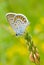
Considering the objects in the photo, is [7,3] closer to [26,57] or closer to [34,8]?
[34,8]

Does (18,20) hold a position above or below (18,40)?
above

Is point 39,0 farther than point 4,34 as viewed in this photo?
Yes

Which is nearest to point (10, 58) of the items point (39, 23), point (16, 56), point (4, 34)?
point (16, 56)

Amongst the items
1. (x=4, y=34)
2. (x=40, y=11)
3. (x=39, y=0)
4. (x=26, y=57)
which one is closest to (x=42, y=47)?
(x=26, y=57)

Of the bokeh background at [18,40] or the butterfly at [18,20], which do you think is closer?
the butterfly at [18,20]

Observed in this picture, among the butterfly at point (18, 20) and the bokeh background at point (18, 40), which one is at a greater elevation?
the butterfly at point (18, 20)

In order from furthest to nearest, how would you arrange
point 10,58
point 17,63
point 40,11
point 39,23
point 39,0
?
point 39,0
point 40,11
point 39,23
point 10,58
point 17,63

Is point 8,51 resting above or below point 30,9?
below

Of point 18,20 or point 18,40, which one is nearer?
point 18,20

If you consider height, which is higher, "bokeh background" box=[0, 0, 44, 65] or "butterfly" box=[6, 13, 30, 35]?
"butterfly" box=[6, 13, 30, 35]

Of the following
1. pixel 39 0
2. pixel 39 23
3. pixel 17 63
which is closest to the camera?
pixel 17 63
